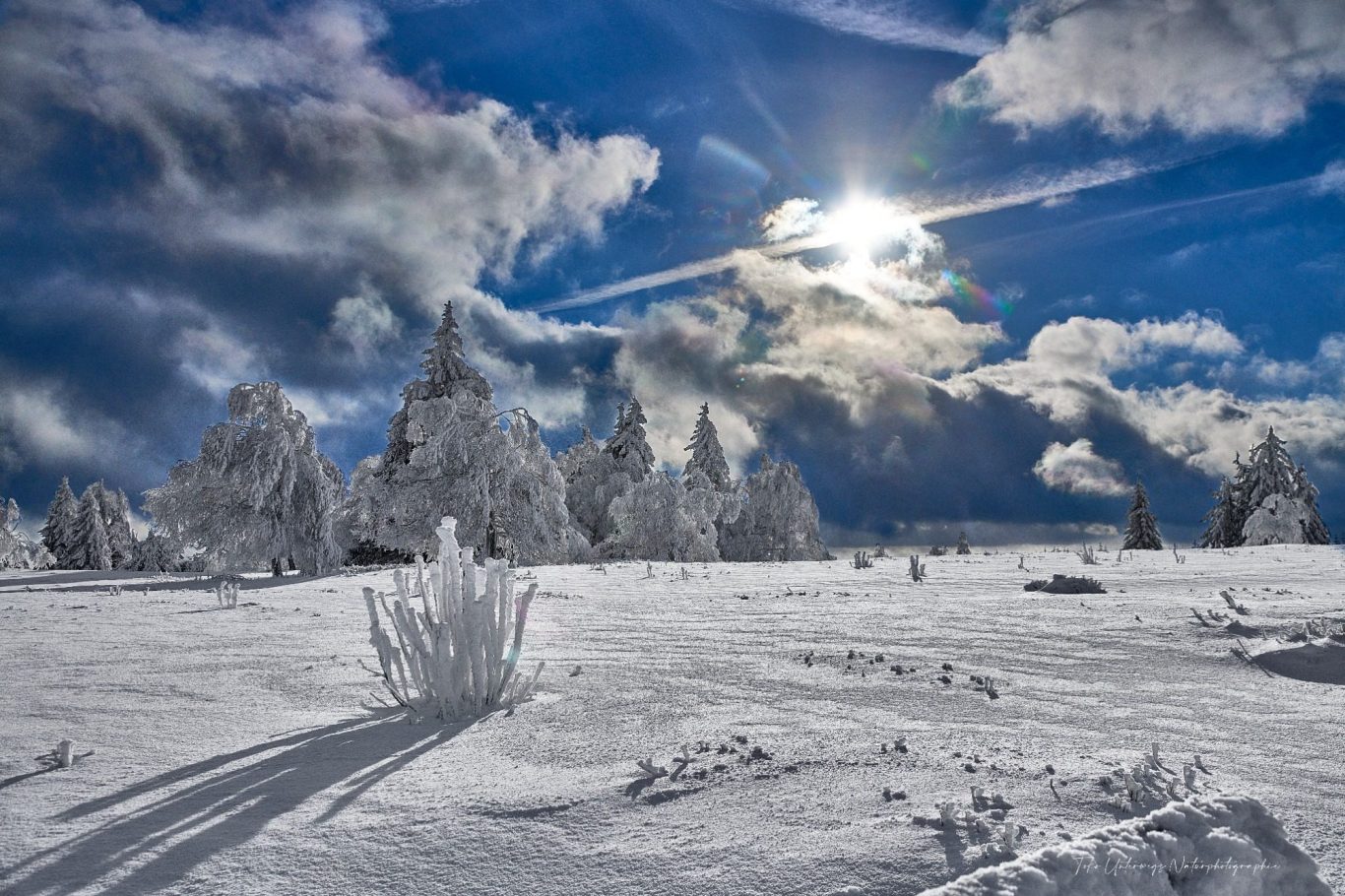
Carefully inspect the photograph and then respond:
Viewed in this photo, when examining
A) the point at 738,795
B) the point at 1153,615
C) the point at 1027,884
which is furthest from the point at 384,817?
the point at 1153,615

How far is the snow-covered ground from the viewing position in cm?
231

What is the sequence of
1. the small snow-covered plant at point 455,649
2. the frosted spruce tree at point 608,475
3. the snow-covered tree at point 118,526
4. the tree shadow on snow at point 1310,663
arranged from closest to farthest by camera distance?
1. the small snow-covered plant at point 455,649
2. the tree shadow on snow at point 1310,663
3. the frosted spruce tree at point 608,475
4. the snow-covered tree at point 118,526

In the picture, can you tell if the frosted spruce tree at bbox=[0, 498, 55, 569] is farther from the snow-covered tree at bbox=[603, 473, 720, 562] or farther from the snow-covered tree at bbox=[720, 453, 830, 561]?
the snow-covered tree at bbox=[720, 453, 830, 561]

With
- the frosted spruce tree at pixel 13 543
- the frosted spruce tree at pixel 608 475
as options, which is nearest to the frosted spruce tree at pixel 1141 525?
the frosted spruce tree at pixel 608 475

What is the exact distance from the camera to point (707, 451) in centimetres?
5066

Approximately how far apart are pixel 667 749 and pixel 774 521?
137ft

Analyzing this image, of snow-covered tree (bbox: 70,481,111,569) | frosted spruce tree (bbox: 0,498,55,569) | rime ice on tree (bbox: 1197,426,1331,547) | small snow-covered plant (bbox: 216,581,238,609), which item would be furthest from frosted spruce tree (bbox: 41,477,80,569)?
rime ice on tree (bbox: 1197,426,1331,547)

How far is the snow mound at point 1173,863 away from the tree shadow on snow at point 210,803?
83.3 inches

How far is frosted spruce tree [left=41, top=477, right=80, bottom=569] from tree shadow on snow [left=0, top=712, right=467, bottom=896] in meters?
58.6

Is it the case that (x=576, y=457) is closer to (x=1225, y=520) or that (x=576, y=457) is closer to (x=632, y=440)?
(x=632, y=440)

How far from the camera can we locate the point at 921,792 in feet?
8.86

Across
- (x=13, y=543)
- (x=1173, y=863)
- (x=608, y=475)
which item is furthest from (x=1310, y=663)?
(x=13, y=543)

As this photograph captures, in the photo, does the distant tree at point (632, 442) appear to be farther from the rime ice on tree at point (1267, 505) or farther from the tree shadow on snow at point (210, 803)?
the tree shadow on snow at point (210, 803)

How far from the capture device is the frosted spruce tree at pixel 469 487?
23172 mm
